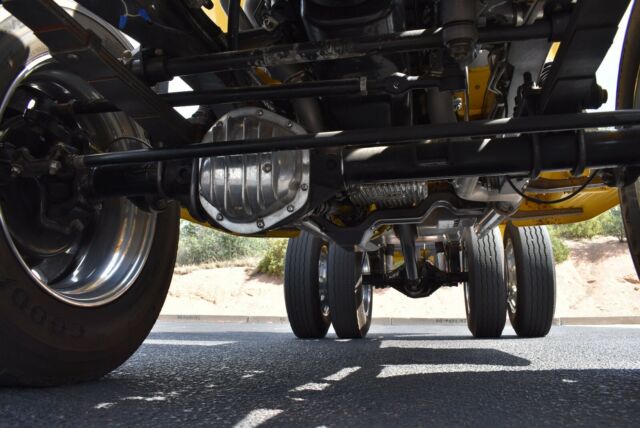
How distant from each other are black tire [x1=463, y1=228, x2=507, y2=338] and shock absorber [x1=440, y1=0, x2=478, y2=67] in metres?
2.83

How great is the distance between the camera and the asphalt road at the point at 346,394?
1236 millimetres

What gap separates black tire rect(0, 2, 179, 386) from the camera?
58.2 inches

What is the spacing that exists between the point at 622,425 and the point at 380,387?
65cm

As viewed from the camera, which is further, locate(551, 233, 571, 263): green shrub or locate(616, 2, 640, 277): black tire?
locate(551, 233, 571, 263): green shrub

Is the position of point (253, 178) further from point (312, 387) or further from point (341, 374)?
point (341, 374)

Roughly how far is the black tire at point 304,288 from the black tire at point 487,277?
3.57 feet

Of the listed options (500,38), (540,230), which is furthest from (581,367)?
(540,230)

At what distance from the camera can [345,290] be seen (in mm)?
4062

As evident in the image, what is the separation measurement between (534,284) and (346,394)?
2.84m

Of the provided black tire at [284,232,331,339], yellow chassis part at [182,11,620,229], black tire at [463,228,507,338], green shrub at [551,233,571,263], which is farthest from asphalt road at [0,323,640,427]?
green shrub at [551,233,571,263]

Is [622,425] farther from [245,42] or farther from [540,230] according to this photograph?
[540,230]

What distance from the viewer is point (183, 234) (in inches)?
1166

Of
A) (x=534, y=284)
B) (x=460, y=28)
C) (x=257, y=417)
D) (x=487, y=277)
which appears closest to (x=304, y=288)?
(x=487, y=277)

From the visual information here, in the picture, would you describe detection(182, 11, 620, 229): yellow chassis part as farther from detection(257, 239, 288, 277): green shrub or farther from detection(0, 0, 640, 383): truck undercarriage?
detection(257, 239, 288, 277): green shrub
